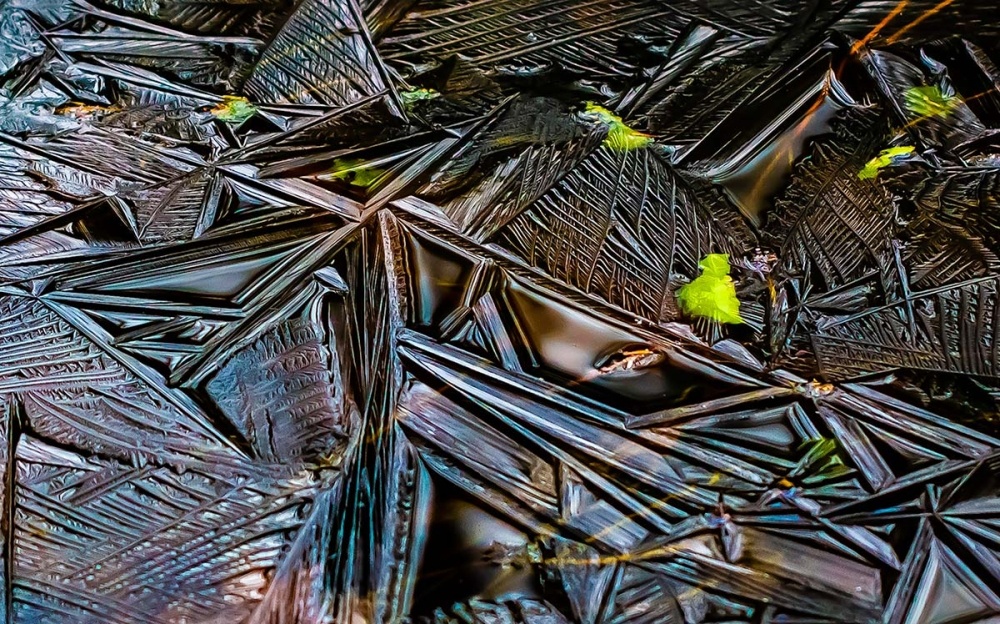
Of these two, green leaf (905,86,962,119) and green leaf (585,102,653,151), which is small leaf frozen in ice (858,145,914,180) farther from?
green leaf (585,102,653,151)

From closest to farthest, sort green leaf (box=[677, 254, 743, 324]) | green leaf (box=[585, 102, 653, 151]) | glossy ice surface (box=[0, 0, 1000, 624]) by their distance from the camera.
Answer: glossy ice surface (box=[0, 0, 1000, 624]) < green leaf (box=[677, 254, 743, 324]) < green leaf (box=[585, 102, 653, 151])

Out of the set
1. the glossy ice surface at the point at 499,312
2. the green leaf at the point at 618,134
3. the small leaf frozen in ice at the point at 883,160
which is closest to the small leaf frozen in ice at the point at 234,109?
the glossy ice surface at the point at 499,312

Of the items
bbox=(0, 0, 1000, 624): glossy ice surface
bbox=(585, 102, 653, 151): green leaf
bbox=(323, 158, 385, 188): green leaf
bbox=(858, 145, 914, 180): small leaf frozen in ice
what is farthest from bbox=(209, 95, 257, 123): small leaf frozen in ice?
bbox=(858, 145, 914, 180): small leaf frozen in ice

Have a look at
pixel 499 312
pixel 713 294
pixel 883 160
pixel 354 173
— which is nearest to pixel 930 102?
pixel 883 160

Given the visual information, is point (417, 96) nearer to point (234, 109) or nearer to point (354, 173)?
point (354, 173)

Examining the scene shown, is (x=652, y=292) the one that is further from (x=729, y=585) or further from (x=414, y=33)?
(x=414, y=33)

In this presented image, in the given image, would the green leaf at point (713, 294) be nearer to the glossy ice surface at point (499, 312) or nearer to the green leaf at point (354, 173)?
the glossy ice surface at point (499, 312)
